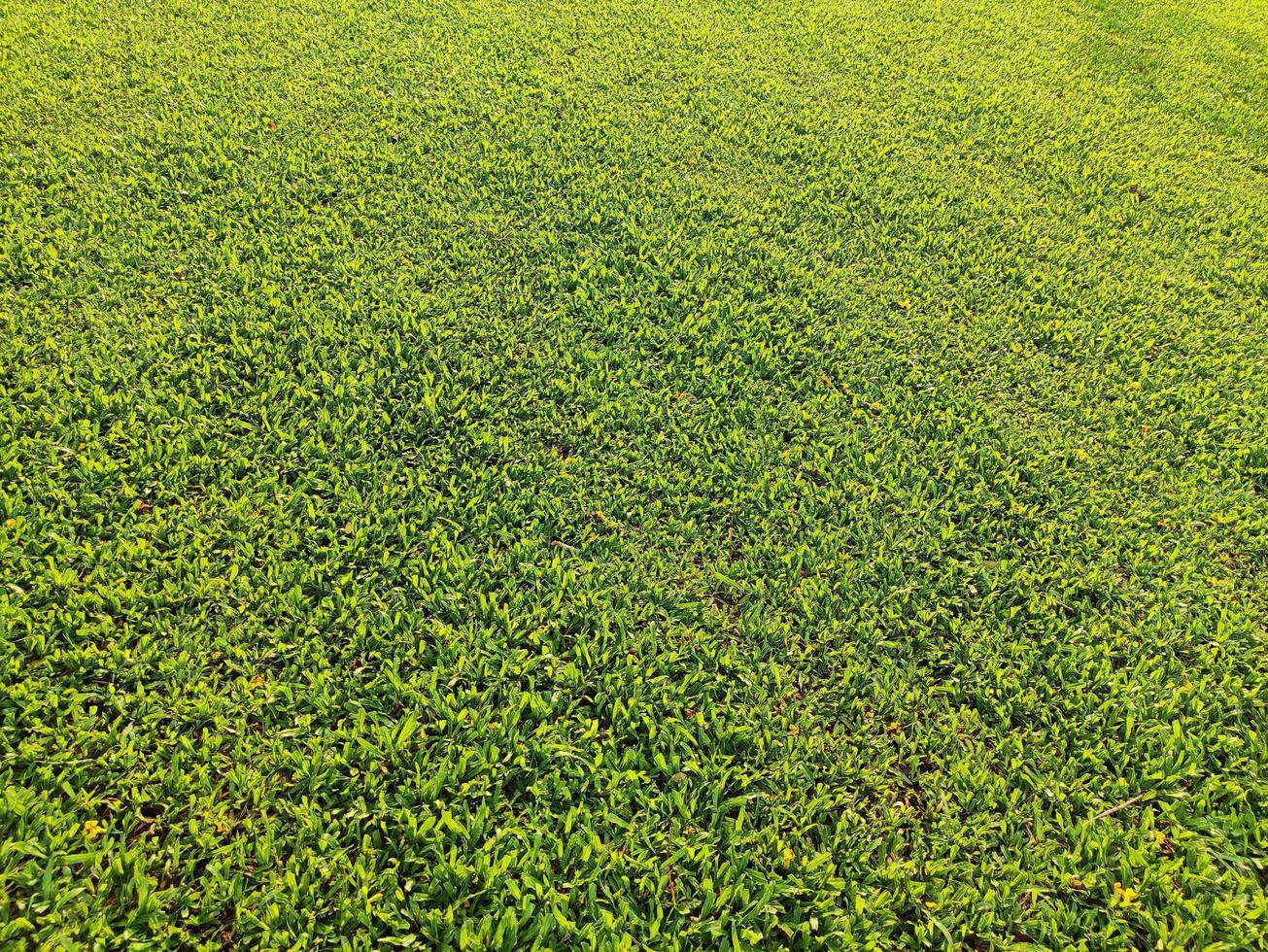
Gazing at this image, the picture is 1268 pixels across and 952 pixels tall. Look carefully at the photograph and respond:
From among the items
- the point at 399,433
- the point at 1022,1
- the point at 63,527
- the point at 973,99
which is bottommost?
the point at 63,527

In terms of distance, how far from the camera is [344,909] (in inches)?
79.9

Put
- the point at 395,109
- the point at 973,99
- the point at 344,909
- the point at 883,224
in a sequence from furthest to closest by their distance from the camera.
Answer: the point at 973,99
the point at 395,109
the point at 883,224
the point at 344,909

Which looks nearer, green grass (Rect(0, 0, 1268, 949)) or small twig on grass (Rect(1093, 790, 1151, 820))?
green grass (Rect(0, 0, 1268, 949))

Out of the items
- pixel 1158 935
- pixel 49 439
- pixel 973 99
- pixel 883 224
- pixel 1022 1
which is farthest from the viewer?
pixel 1022 1

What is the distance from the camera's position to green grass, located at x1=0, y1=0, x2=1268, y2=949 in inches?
87.0

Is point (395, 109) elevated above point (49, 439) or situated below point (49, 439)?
above

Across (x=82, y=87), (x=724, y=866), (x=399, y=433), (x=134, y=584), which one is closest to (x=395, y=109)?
(x=82, y=87)

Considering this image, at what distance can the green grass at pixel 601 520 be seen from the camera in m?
2.21

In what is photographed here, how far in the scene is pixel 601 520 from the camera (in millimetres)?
3201

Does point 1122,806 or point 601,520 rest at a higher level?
point 601,520

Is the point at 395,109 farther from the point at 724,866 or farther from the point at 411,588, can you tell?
the point at 724,866

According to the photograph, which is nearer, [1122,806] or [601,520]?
[1122,806]

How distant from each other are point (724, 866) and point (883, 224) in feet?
14.4

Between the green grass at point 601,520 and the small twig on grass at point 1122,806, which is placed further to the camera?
the small twig on grass at point 1122,806
